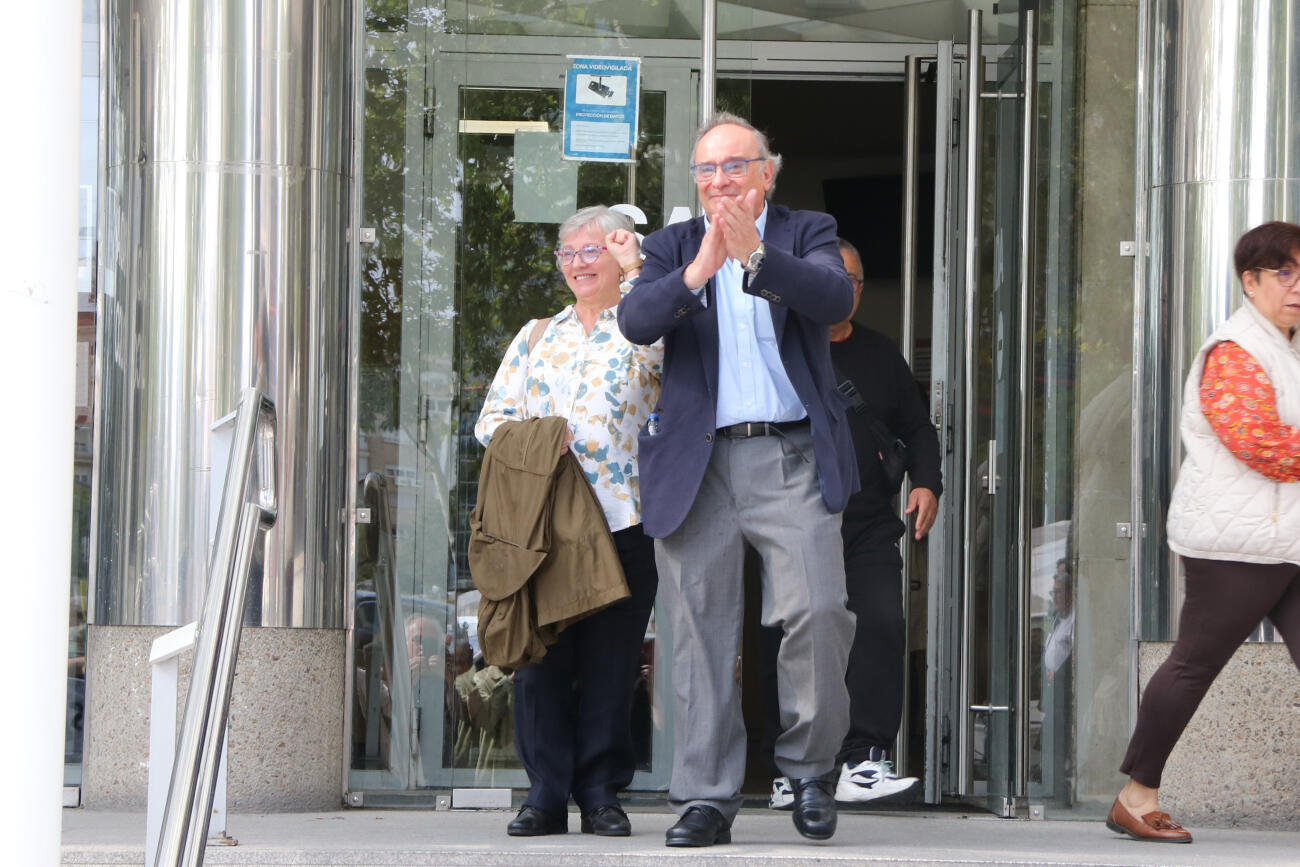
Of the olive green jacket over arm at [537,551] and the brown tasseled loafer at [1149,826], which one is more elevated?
the olive green jacket over arm at [537,551]

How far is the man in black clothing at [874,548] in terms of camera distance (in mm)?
5898

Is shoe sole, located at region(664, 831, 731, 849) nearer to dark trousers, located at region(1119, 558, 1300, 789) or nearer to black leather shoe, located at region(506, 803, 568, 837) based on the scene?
black leather shoe, located at region(506, 803, 568, 837)

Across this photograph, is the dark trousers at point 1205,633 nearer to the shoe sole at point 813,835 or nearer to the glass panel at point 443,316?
the shoe sole at point 813,835

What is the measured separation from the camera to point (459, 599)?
654 centimetres

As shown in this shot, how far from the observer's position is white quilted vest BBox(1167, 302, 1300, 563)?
4.83m

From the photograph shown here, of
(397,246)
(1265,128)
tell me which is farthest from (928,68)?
(397,246)

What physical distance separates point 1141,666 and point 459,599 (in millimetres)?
2524

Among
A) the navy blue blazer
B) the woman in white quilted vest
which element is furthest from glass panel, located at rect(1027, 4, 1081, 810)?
the navy blue blazer

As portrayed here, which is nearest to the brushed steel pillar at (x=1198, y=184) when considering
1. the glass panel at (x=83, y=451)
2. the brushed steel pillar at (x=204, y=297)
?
the brushed steel pillar at (x=204, y=297)

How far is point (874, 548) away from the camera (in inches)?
240

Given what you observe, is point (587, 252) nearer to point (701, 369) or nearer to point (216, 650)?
point (701, 369)

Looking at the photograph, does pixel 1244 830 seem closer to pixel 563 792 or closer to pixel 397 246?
pixel 563 792

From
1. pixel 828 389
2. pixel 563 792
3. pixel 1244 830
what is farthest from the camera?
pixel 1244 830

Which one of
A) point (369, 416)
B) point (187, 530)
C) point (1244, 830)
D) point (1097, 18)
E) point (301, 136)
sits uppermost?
point (1097, 18)
